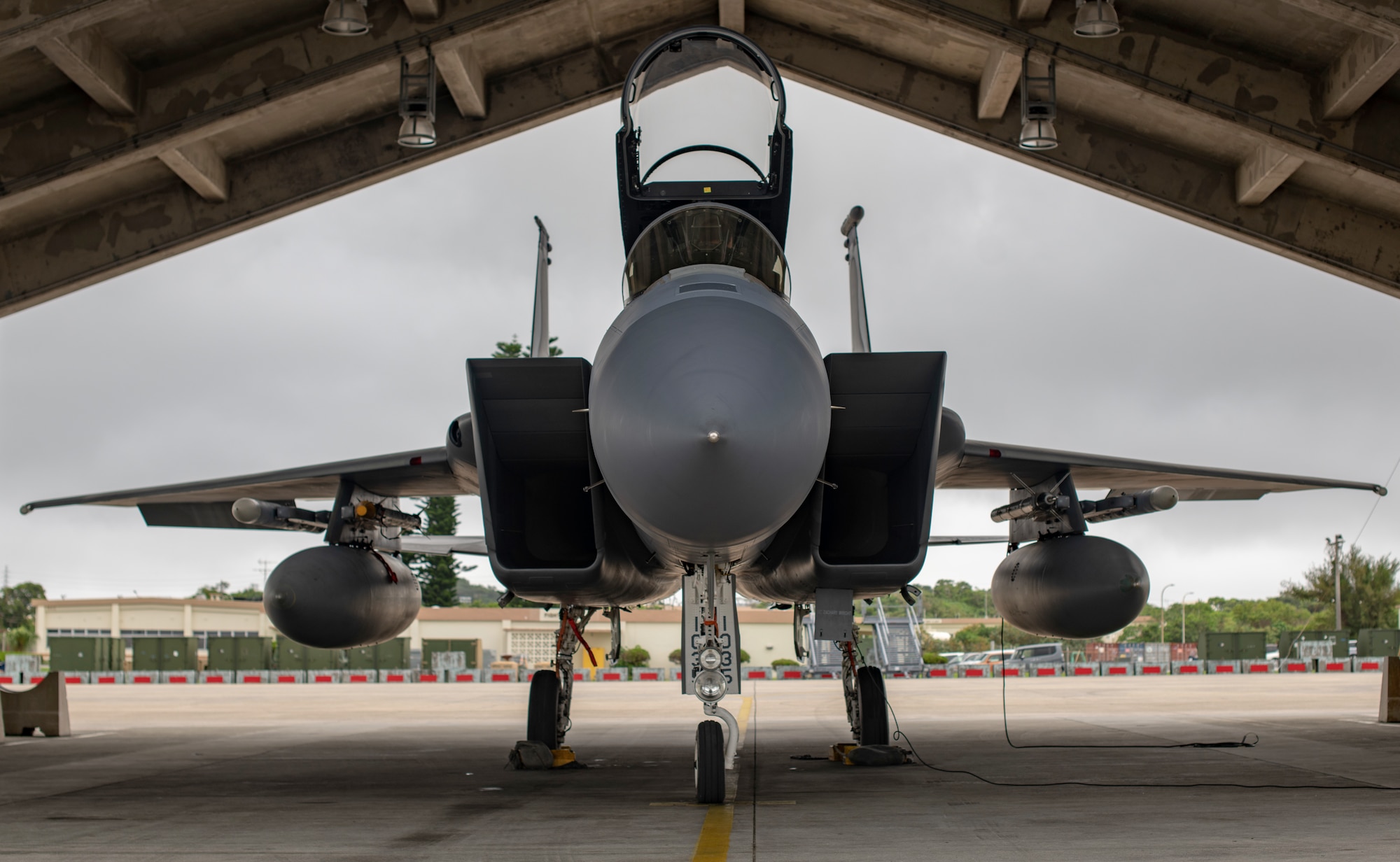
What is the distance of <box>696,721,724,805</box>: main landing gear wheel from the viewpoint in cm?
566

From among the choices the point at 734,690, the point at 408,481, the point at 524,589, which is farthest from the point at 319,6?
the point at 734,690

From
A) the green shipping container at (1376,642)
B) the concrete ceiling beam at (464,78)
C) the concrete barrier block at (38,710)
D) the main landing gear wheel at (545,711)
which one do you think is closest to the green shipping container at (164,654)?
the concrete barrier block at (38,710)

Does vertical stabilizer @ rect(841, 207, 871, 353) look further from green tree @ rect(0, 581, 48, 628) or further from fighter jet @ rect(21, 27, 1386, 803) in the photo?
green tree @ rect(0, 581, 48, 628)

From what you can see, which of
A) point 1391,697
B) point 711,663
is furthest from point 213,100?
point 1391,697

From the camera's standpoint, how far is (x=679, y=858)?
14.3 ft

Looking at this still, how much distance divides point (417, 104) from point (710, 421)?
654cm

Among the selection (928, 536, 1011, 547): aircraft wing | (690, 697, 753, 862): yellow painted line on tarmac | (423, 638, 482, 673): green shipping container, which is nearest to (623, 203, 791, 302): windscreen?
(690, 697, 753, 862): yellow painted line on tarmac

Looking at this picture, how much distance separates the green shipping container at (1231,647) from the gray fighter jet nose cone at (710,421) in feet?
110

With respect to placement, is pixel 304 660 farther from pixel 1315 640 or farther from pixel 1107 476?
pixel 1315 640

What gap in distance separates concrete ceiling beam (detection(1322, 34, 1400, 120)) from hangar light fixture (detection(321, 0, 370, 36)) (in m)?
7.15

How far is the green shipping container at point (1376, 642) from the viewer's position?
34.8 m

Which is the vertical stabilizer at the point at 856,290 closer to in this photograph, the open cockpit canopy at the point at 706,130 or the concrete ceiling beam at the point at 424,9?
the open cockpit canopy at the point at 706,130

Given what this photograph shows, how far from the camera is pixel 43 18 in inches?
301

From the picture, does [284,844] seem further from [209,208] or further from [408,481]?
[209,208]
